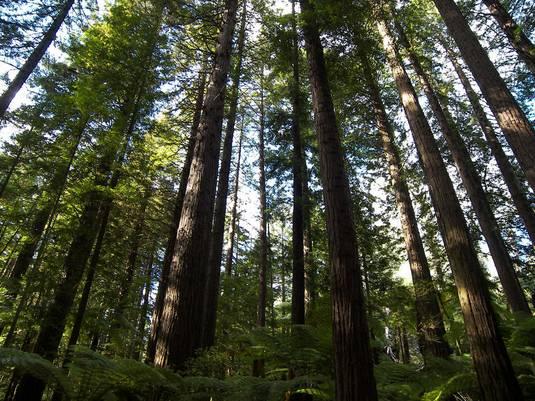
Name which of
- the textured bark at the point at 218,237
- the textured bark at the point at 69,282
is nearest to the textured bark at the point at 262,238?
the textured bark at the point at 218,237

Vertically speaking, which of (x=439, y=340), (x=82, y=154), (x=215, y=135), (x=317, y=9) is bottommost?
(x=439, y=340)

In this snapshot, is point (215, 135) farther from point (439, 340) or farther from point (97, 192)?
point (439, 340)

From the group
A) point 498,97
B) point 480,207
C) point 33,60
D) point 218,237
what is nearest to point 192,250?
point 218,237

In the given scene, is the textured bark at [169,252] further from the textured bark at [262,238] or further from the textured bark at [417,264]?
the textured bark at [417,264]

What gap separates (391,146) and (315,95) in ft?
18.9

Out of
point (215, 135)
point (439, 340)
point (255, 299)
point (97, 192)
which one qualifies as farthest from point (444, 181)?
point (255, 299)

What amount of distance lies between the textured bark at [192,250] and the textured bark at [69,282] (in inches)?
136

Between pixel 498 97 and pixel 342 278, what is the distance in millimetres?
5365

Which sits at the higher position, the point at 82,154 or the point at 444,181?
the point at 82,154

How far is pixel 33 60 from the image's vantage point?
1186cm

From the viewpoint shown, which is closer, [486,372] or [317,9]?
[486,372]

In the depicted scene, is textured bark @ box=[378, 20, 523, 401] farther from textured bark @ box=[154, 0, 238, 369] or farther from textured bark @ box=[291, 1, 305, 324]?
textured bark @ box=[154, 0, 238, 369]

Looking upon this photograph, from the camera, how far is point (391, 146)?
10.8 m

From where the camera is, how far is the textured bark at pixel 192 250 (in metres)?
4.79
